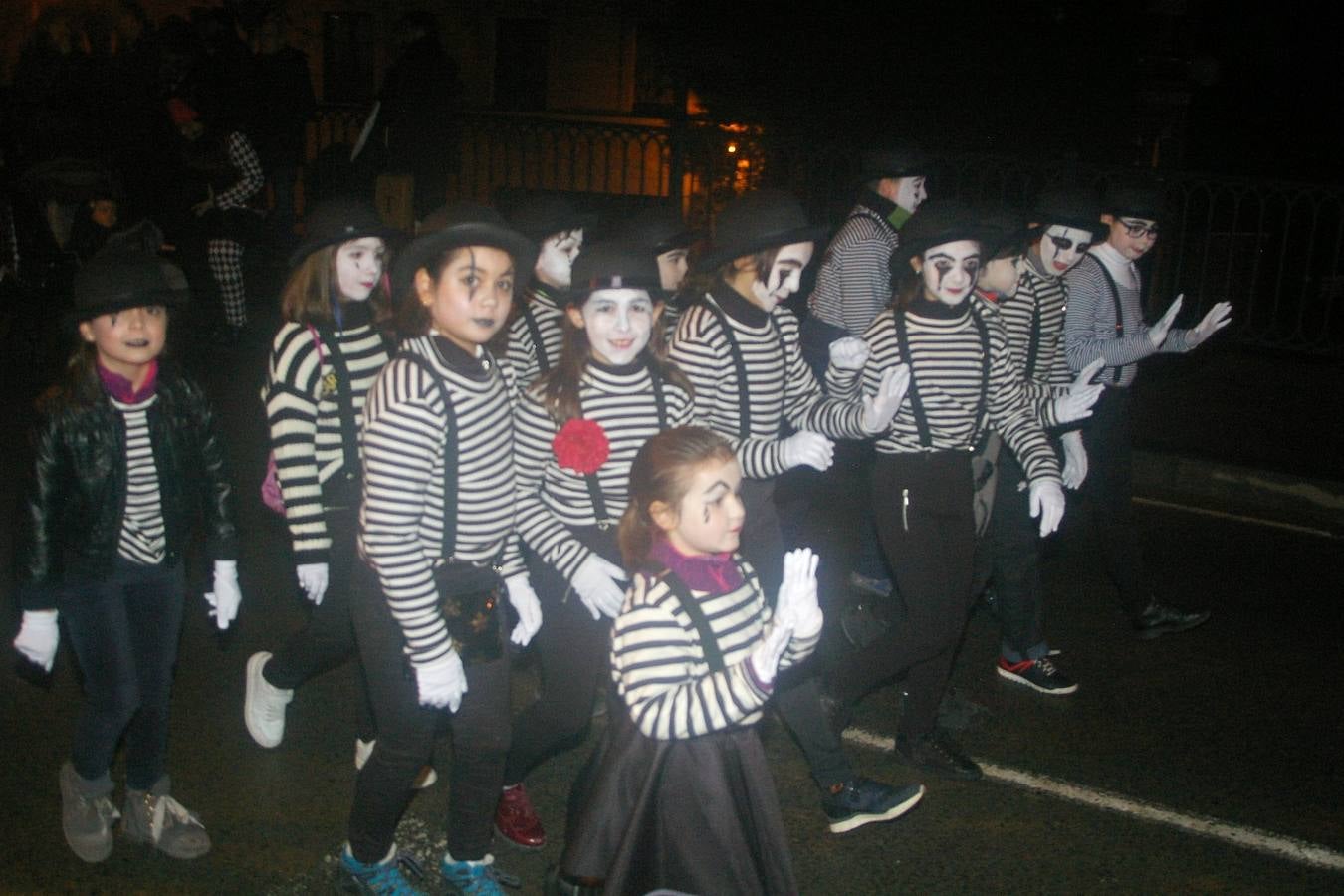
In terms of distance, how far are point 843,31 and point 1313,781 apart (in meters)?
10.2

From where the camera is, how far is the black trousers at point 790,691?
4902 millimetres

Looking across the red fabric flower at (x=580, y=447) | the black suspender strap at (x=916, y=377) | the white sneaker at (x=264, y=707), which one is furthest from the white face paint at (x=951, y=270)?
the white sneaker at (x=264, y=707)

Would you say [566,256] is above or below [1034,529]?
above

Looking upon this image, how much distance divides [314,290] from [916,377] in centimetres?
204

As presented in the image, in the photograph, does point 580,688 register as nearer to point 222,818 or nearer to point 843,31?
point 222,818

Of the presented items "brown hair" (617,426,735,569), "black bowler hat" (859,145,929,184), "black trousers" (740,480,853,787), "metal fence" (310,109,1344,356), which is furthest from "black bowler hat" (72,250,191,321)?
"metal fence" (310,109,1344,356)

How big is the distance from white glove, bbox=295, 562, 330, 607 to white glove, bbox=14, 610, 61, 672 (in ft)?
2.53

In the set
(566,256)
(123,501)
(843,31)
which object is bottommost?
(123,501)

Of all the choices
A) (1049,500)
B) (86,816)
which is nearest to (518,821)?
(86,816)

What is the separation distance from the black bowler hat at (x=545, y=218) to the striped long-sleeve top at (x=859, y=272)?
1.93 m

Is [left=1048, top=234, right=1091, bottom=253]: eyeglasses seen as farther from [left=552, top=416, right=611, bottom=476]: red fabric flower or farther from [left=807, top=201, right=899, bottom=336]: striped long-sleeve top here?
[left=552, top=416, right=611, bottom=476]: red fabric flower

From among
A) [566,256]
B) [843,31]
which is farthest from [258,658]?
[843,31]

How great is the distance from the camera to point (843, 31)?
46.7 feet

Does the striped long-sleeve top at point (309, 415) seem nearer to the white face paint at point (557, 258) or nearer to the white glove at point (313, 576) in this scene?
the white glove at point (313, 576)
